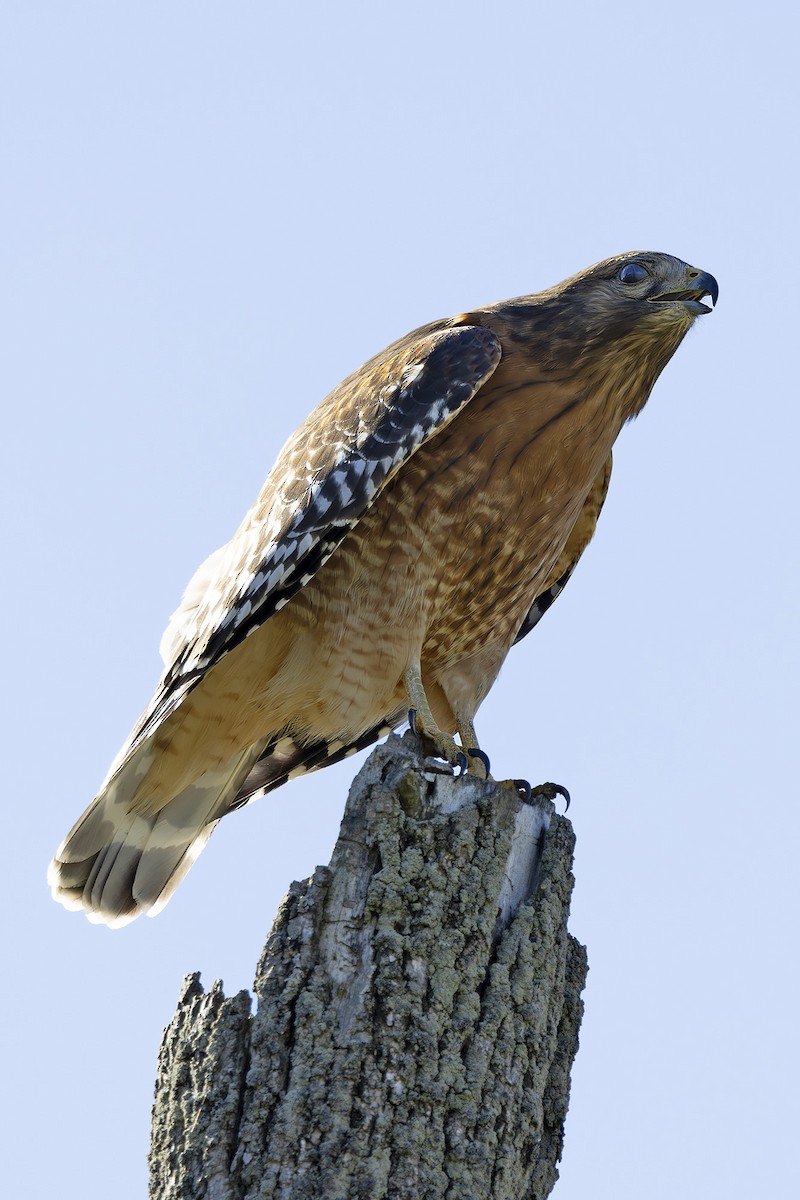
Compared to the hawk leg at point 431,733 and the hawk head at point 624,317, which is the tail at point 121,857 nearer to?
the hawk leg at point 431,733

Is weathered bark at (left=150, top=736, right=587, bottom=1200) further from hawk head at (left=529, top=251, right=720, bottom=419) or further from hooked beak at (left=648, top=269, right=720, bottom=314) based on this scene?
hooked beak at (left=648, top=269, right=720, bottom=314)

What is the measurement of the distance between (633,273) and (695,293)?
→ 0.26m

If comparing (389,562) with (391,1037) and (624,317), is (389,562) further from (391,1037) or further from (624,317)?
(391,1037)

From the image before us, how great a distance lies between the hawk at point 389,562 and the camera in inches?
214

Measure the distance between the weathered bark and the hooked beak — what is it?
2849 millimetres

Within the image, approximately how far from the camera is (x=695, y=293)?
5996mm

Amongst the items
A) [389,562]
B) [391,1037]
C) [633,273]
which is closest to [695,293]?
[633,273]

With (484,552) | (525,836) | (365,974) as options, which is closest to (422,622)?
(484,552)

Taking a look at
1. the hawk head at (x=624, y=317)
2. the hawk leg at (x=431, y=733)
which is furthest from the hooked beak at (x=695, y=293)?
the hawk leg at (x=431, y=733)

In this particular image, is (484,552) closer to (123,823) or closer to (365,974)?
(123,823)

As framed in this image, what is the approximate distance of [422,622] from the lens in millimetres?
5465

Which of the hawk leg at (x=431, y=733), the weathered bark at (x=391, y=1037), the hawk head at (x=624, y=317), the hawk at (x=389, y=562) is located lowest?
the weathered bark at (x=391, y=1037)

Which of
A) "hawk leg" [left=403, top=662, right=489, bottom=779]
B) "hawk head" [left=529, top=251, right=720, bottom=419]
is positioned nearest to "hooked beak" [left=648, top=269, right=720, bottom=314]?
"hawk head" [left=529, top=251, right=720, bottom=419]

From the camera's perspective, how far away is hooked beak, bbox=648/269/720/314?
5.96 meters
